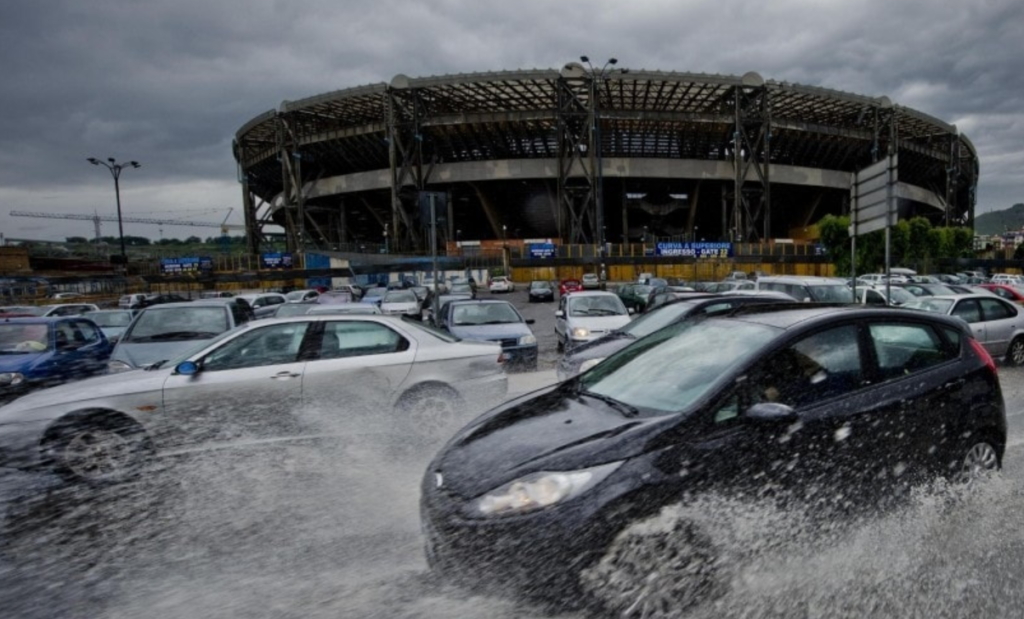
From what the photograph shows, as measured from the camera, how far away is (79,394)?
15.1 feet

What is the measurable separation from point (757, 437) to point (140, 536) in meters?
3.89

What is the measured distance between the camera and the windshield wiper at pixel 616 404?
300 centimetres

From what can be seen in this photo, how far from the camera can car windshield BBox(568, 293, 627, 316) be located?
37.4 ft

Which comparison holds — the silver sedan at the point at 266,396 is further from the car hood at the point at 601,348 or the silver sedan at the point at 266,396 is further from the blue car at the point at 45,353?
the blue car at the point at 45,353

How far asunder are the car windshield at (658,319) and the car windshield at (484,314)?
258 cm

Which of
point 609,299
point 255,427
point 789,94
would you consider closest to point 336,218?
point 789,94

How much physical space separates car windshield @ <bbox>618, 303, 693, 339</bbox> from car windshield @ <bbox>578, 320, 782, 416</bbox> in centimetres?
392

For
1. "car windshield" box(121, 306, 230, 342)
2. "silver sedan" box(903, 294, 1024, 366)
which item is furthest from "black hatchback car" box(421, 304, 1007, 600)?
"silver sedan" box(903, 294, 1024, 366)

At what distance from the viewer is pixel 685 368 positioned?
3346 mm

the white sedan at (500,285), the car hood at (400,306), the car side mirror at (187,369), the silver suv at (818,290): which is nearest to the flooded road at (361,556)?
the car side mirror at (187,369)

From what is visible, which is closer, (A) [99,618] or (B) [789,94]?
(A) [99,618]

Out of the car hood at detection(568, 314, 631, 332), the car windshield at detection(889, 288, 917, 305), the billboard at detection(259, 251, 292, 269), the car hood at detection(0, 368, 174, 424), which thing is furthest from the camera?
the billboard at detection(259, 251, 292, 269)

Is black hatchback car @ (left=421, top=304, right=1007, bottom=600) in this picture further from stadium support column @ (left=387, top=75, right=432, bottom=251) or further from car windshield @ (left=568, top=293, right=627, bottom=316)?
stadium support column @ (left=387, top=75, right=432, bottom=251)

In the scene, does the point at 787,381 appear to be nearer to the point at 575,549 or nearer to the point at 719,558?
the point at 719,558
